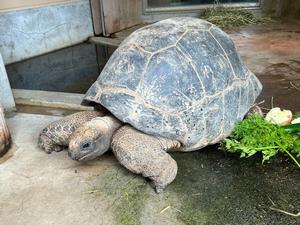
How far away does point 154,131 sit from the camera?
220cm

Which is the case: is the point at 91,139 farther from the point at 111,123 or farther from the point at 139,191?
the point at 139,191

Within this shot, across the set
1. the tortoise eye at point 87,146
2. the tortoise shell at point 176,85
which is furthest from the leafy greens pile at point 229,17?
the tortoise eye at point 87,146

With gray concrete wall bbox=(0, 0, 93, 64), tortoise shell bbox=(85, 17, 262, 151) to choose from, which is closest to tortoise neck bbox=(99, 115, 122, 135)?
tortoise shell bbox=(85, 17, 262, 151)

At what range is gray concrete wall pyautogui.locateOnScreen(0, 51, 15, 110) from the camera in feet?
10.7

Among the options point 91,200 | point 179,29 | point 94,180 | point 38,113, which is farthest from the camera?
point 38,113

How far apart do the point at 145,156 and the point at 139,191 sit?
0.26m

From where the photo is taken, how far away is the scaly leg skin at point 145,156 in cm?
210

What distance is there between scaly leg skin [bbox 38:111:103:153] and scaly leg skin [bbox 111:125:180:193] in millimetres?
360

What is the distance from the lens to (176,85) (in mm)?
2242

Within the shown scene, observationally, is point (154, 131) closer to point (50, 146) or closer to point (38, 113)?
point (50, 146)

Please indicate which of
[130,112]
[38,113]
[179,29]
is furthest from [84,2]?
[130,112]

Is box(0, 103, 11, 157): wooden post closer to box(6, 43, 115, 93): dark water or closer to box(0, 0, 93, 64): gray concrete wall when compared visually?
box(6, 43, 115, 93): dark water

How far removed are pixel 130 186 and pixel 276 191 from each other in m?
0.96

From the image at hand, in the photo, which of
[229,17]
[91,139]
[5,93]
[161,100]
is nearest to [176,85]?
[161,100]
